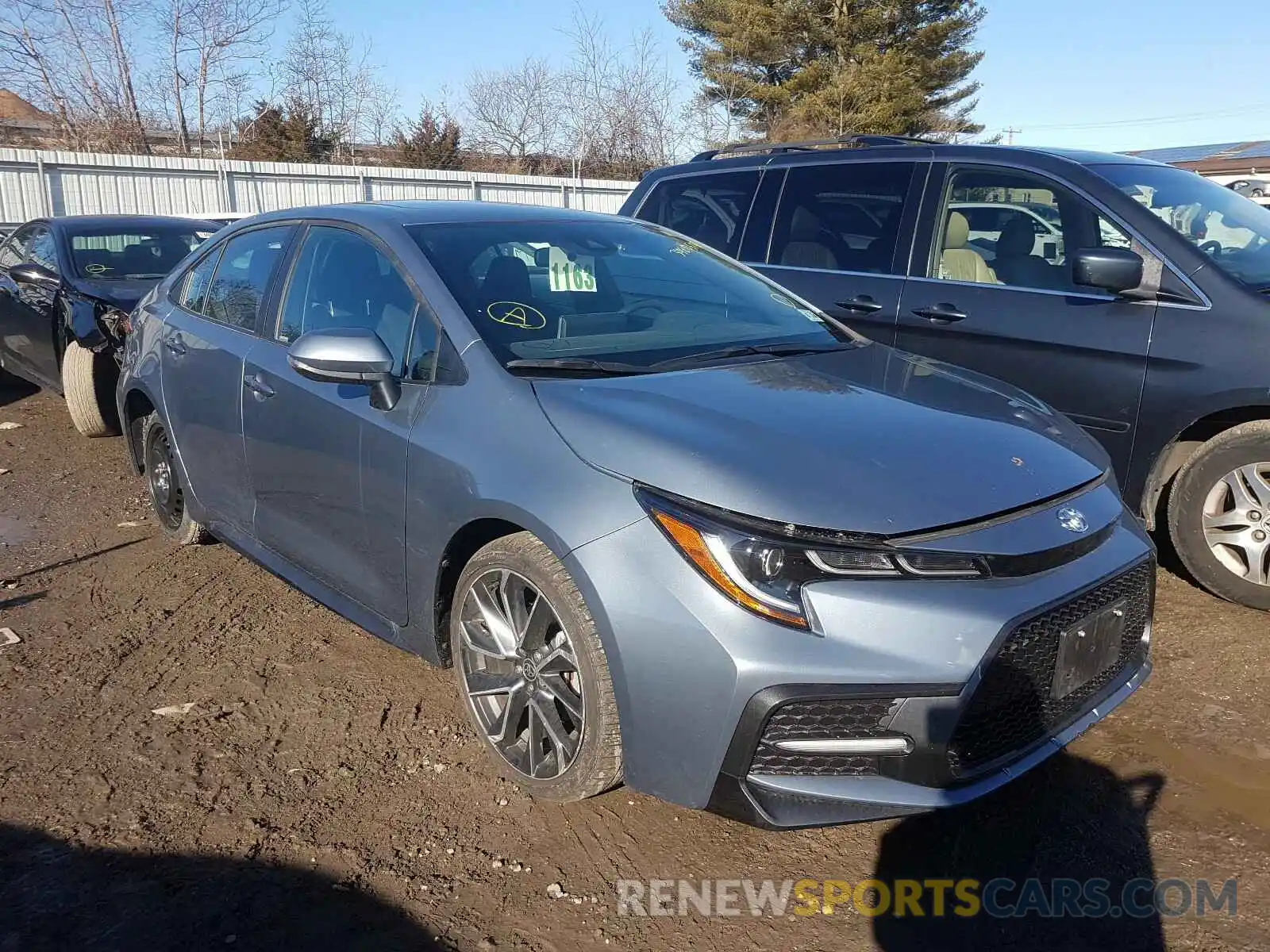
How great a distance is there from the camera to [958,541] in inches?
91.4

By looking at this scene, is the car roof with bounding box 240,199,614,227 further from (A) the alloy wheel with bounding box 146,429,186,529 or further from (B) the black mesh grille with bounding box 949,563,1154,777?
(B) the black mesh grille with bounding box 949,563,1154,777

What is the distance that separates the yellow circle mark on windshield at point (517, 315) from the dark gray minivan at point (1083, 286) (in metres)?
2.38

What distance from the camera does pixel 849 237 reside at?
17.6 feet

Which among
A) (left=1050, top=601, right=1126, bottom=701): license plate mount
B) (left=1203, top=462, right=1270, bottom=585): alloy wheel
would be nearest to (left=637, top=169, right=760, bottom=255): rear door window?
(left=1203, top=462, right=1270, bottom=585): alloy wheel

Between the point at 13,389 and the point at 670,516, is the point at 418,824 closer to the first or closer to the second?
the point at 670,516

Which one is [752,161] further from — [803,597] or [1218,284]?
[803,597]

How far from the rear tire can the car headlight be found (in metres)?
5.68

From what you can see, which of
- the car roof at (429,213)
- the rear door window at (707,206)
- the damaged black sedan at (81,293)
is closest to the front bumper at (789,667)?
the car roof at (429,213)

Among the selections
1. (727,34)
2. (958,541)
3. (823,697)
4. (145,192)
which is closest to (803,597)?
(823,697)

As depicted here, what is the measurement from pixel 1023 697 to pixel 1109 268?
2388 millimetres

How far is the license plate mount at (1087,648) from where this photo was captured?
8.09ft

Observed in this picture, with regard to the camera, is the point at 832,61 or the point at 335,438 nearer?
the point at 335,438

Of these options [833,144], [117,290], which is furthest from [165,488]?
[833,144]

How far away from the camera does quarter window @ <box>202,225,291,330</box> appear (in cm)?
398
